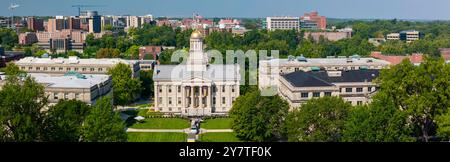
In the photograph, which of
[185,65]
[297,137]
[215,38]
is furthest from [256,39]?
[297,137]

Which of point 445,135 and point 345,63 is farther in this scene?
point 345,63

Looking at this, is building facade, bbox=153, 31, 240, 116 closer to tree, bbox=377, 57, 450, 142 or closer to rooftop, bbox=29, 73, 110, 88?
rooftop, bbox=29, 73, 110, 88

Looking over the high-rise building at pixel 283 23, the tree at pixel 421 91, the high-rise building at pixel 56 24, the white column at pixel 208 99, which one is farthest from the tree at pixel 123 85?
the high-rise building at pixel 283 23

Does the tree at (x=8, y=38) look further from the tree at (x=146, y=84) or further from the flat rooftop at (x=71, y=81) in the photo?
the flat rooftop at (x=71, y=81)

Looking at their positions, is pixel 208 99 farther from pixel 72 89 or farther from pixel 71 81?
pixel 72 89

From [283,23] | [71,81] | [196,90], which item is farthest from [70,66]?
[283,23]

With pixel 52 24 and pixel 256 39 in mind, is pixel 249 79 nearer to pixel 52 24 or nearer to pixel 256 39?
pixel 256 39
